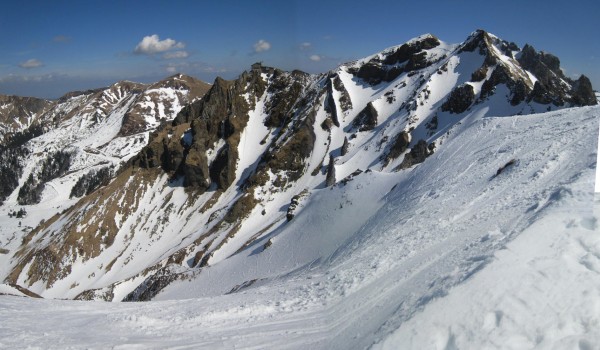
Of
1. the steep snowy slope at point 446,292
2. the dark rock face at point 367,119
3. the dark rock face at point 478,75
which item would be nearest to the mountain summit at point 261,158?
the dark rock face at point 478,75

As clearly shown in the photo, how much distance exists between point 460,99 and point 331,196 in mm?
44145

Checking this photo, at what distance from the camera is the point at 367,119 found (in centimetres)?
9269

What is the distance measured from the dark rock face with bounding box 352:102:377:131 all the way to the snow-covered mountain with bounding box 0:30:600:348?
1.63ft

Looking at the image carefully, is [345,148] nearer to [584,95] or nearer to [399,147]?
[399,147]

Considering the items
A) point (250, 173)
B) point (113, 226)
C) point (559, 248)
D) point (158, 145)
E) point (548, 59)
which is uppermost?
point (548, 59)

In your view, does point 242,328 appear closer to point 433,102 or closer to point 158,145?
point 433,102

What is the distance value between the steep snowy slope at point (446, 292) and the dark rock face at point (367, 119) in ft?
228

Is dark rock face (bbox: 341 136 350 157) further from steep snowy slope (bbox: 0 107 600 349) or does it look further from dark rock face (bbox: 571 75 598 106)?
steep snowy slope (bbox: 0 107 600 349)

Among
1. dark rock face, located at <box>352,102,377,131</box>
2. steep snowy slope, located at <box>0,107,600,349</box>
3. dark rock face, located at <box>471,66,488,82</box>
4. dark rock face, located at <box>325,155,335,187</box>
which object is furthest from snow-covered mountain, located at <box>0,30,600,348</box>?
dark rock face, located at <box>325,155,335,187</box>

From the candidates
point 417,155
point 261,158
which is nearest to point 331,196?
point 417,155

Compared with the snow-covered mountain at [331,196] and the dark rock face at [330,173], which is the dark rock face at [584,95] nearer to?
the snow-covered mountain at [331,196]

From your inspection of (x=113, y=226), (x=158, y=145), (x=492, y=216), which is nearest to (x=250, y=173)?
(x=158, y=145)

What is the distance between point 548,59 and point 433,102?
3175cm

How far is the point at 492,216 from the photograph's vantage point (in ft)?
43.8
